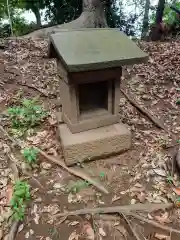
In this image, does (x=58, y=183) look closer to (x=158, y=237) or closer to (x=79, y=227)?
(x=79, y=227)

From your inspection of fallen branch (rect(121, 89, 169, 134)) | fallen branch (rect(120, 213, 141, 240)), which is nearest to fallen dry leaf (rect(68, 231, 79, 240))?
fallen branch (rect(120, 213, 141, 240))

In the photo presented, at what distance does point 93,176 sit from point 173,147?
4.49ft

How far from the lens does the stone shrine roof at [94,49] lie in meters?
2.51

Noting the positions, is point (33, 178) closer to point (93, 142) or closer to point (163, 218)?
point (93, 142)

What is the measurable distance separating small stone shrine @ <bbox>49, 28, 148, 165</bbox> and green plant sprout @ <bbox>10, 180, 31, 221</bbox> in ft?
2.26

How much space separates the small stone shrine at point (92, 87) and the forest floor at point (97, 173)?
329 mm

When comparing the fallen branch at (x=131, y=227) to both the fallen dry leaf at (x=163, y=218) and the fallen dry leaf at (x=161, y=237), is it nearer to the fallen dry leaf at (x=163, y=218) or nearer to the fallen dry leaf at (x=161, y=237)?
the fallen dry leaf at (x=161, y=237)

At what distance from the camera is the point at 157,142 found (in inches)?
145

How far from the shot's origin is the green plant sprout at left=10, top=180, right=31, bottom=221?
8.43 feet

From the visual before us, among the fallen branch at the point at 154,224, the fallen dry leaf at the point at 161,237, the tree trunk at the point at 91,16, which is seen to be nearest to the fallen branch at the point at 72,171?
the fallen branch at the point at 154,224

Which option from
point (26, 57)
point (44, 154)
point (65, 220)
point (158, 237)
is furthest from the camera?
point (26, 57)

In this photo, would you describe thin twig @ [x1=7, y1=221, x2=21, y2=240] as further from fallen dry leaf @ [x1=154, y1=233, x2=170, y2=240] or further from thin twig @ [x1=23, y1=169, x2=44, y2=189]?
fallen dry leaf @ [x1=154, y1=233, x2=170, y2=240]

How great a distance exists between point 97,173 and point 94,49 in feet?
5.39

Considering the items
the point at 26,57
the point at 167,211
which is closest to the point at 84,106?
the point at 167,211
